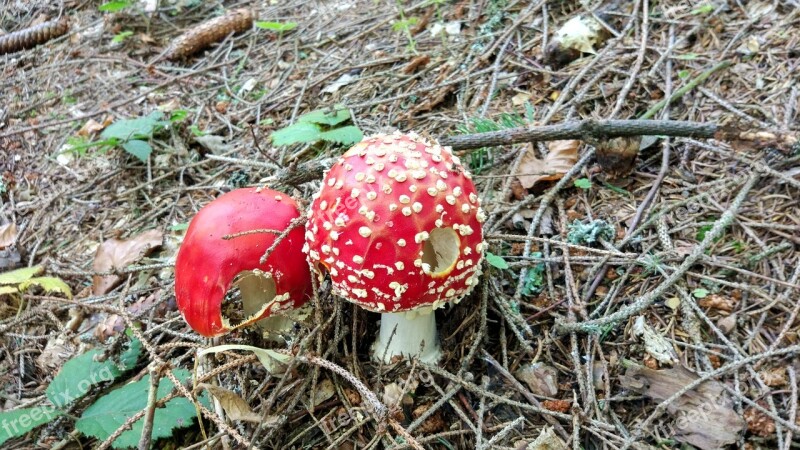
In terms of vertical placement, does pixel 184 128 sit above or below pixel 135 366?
above

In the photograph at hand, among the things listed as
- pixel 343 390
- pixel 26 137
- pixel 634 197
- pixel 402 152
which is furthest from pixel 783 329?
pixel 26 137

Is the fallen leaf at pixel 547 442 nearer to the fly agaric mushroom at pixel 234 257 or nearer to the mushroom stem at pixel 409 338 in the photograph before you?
the mushroom stem at pixel 409 338

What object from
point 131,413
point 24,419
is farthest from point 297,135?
point 24,419

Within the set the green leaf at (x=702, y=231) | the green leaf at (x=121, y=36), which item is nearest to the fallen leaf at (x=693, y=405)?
the green leaf at (x=702, y=231)

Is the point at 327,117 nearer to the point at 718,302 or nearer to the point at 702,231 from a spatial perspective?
the point at 702,231

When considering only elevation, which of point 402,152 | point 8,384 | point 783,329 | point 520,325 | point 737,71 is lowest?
point 8,384

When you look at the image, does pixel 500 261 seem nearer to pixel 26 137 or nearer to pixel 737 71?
pixel 737 71
